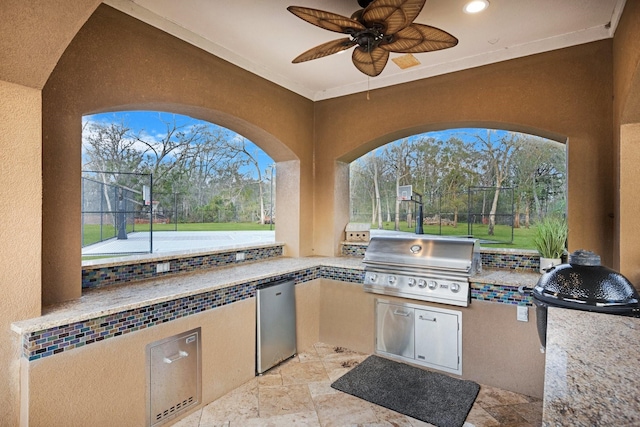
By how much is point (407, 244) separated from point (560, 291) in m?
1.65

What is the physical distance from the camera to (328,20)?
6.56 feet

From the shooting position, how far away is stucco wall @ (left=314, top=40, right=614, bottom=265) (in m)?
2.84

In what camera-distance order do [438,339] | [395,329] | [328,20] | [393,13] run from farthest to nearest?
1. [395,329]
2. [438,339]
3. [328,20]
4. [393,13]

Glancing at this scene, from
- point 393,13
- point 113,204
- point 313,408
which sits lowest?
point 313,408

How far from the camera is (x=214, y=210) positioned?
390 centimetres

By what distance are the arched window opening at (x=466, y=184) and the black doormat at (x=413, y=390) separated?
1485 millimetres

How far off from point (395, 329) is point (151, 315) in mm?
2192

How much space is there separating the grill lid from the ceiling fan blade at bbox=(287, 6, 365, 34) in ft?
6.55

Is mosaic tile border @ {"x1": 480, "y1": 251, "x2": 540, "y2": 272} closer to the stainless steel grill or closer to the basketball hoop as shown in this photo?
the stainless steel grill

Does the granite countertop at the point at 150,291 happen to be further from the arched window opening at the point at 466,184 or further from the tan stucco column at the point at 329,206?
the arched window opening at the point at 466,184

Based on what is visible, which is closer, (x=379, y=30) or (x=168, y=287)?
(x=379, y=30)

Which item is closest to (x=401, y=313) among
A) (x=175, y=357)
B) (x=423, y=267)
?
(x=423, y=267)

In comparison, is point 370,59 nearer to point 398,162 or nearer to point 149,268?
point 398,162

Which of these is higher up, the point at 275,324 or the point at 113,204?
the point at 113,204
